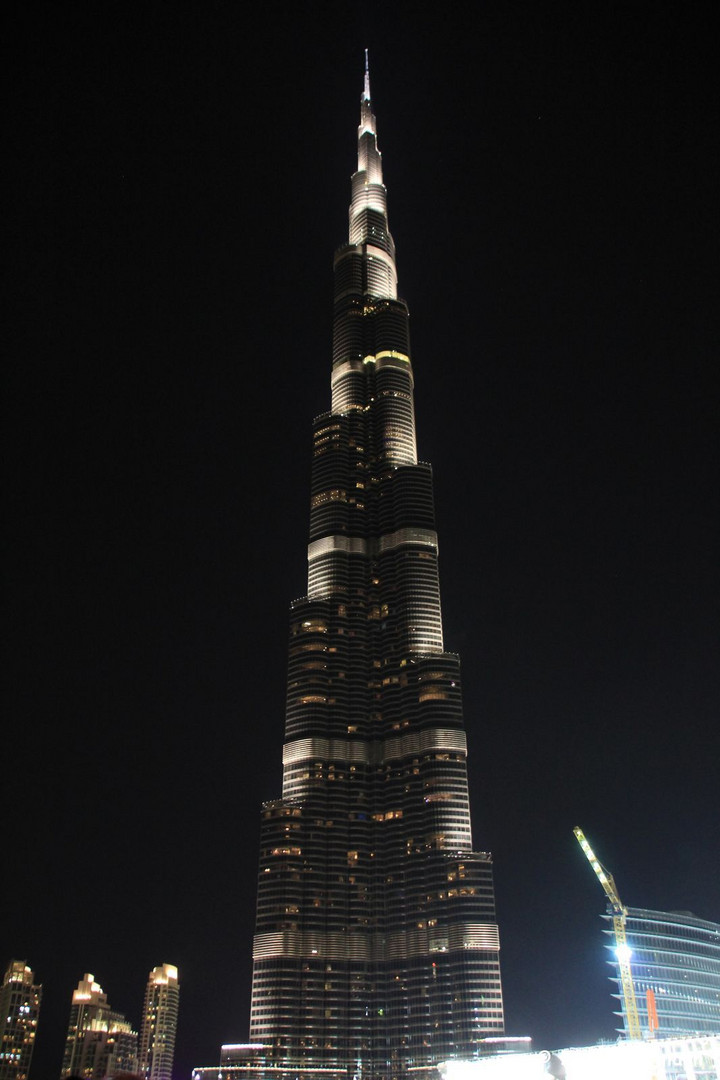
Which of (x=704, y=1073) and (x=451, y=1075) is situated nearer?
(x=704, y=1073)

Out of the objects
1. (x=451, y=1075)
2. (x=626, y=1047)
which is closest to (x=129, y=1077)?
(x=626, y=1047)

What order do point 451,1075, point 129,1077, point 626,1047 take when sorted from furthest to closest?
point 451,1075 < point 626,1047 < point 129,1077

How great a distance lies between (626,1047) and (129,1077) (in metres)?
77.5

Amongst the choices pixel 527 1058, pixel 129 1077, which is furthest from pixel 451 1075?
pixel 129 1077

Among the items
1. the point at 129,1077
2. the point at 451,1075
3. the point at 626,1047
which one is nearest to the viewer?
the point at 129,1077

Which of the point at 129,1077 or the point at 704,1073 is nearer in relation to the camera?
the point at 129,1077

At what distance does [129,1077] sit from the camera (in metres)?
15.5

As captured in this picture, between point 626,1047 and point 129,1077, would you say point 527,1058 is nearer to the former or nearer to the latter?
point 626,1047

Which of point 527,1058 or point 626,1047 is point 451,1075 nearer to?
point 527,1058

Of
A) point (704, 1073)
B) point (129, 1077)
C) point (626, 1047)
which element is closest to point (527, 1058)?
point (626, 1047)

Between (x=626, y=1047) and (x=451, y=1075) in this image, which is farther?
(x=451, y=1075)

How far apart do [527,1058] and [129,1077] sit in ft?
267

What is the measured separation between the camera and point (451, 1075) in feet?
314

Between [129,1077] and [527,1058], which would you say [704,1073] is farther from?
[129,1077]
